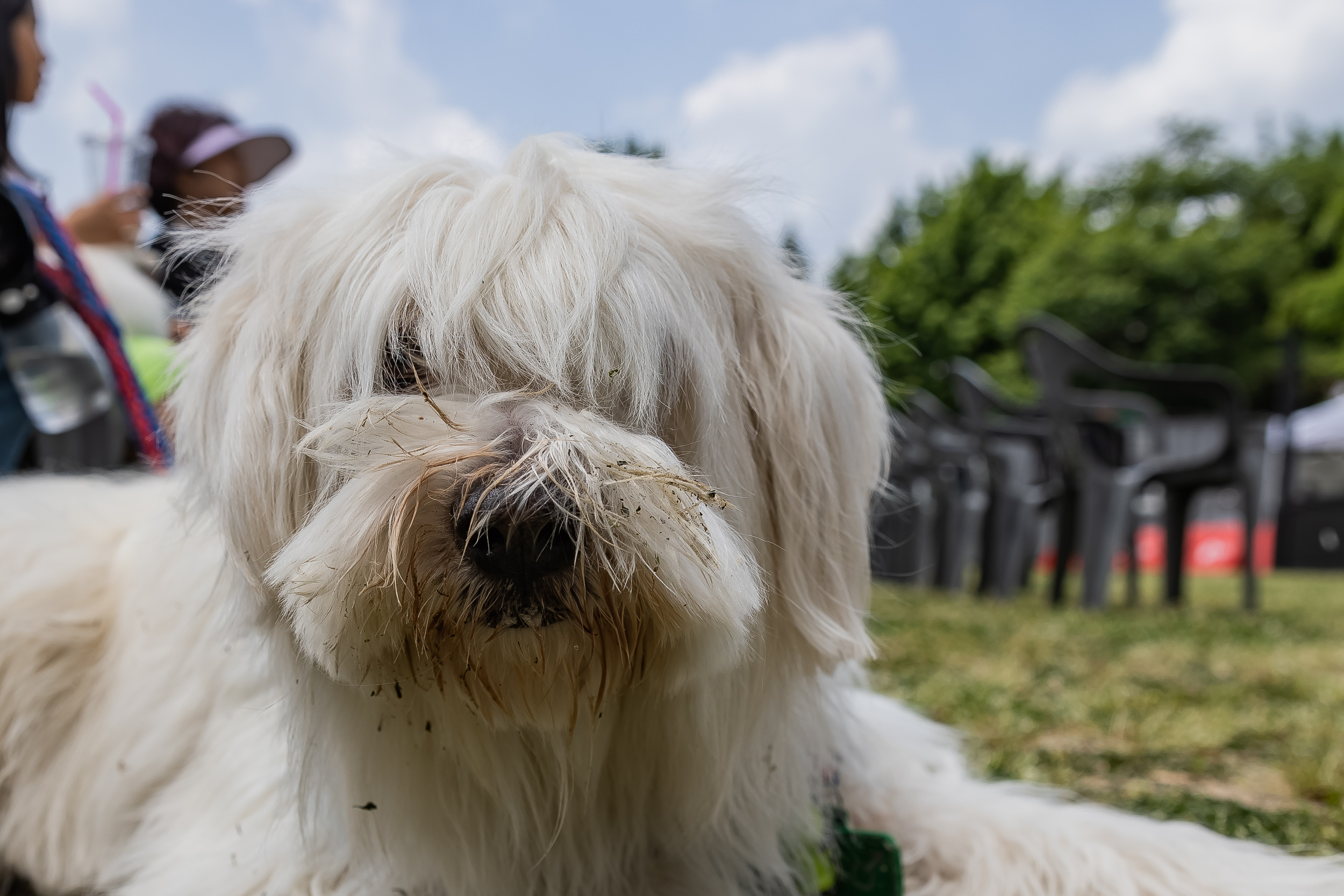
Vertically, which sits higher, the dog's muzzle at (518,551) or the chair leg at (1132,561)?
the dog's muzzle at (518,551)

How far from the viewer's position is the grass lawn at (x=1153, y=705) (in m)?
2.26

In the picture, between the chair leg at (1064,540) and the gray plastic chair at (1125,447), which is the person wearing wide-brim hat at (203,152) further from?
the chair leg at (1064,540)

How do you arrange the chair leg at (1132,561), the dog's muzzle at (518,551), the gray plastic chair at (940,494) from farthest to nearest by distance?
the gray plastic chair at (940,494) < the chair leg at (1132,561) < the dog's muzzle at (518,551)

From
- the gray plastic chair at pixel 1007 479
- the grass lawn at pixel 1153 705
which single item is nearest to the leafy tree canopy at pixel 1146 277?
the gray plastic chair at pixel 1007 479

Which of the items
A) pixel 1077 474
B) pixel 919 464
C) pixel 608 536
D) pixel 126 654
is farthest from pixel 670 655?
pixel 919 464

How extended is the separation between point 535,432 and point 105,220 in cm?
319

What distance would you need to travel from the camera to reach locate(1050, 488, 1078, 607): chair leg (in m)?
7.29

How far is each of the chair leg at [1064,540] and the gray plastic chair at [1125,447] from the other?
39 centimetres

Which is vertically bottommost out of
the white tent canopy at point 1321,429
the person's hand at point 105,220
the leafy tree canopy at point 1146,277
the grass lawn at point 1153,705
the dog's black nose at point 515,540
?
the grass lawn at point 1153,705

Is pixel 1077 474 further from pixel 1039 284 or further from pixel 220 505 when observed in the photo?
pixel 1039 284

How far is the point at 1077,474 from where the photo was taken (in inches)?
283

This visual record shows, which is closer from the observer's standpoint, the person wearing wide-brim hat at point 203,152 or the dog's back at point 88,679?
the dog's back at point 88,679

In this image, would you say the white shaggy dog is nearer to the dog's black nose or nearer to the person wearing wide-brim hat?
the dog's black nose

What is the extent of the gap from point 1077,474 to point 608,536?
6820 mm
